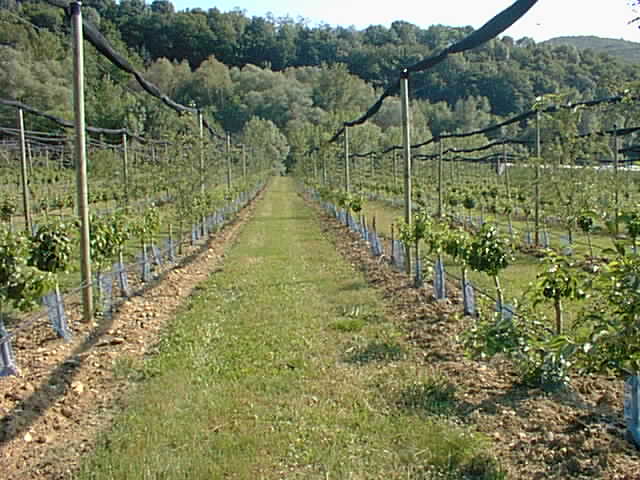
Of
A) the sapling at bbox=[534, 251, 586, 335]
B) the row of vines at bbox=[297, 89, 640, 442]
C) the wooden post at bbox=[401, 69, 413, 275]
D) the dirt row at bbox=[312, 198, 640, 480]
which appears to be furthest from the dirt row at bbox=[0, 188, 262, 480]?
the wooden post at bbox=[401, 69, 413, 275]

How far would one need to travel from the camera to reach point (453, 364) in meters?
5.79

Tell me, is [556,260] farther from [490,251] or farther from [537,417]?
[490,251]

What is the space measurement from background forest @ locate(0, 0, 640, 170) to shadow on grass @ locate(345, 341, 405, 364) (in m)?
5.27

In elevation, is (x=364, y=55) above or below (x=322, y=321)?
above

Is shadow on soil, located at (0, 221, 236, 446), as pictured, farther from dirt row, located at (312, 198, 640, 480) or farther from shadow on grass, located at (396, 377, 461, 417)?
dirt row, located at (312, 198, 640, 480)

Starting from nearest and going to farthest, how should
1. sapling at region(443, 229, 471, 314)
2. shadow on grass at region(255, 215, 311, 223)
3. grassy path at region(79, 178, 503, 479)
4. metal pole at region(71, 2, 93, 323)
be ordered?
→ grassy path at region(79, 178, 503, 479), sapling at region(443, 229, 471, 314), metal pole at region(71, 2, 93, 323), shadow on grass at region(255, 215, 311, 223)

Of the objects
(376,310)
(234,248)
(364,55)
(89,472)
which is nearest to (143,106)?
(234,248)

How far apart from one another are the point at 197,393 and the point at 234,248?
32.5 feet

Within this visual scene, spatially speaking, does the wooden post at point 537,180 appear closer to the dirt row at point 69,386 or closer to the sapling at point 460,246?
the sapling at point 460,246

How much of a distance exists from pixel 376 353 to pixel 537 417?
214 cm

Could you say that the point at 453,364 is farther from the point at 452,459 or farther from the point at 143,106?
the point at 143,106

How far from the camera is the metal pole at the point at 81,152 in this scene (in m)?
6.99

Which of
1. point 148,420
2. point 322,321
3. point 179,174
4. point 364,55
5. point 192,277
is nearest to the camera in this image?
point 148,420

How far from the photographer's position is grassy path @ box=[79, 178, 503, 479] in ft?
13.0
